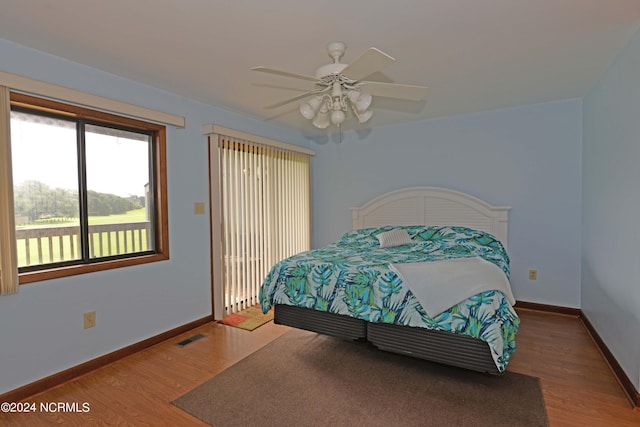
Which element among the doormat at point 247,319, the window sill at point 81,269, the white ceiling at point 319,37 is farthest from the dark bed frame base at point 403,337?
the white ceiling at point 319,37

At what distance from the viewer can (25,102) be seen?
2.18 meters

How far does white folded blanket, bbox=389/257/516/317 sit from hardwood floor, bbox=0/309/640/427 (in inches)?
27.1

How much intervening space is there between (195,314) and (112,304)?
0.87 metres

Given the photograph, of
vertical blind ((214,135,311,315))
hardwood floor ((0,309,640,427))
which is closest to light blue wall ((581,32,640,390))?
hardwood floor ((0,309,640,427))

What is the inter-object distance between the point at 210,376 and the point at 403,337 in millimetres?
1387

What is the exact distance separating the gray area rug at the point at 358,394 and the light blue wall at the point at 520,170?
5.85 feet

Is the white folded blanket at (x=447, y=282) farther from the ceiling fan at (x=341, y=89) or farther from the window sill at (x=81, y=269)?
the window sill at (x=81, y=269)

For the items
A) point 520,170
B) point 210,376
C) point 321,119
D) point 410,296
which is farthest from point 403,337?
point 520,170

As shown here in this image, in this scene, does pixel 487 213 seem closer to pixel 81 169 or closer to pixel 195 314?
pixel 195 314

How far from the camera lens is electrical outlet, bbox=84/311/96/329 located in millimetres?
2479

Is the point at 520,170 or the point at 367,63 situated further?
the point at 520,170

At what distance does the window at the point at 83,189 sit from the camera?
229 centimetres

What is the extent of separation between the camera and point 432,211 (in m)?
4.15

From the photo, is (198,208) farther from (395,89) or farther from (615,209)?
(615,209)
